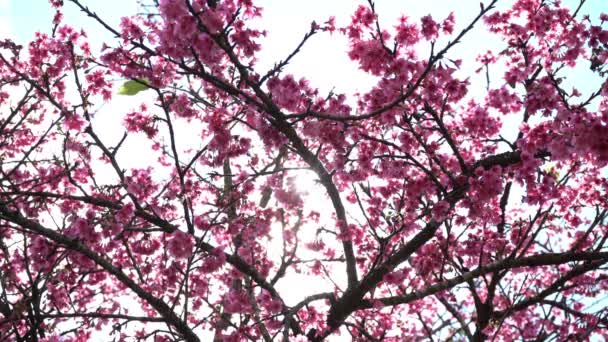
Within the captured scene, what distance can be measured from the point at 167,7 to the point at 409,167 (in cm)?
397

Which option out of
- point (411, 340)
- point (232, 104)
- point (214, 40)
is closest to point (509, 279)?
point (411, 340)

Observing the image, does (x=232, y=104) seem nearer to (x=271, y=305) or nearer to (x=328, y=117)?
(x=328, y=117)

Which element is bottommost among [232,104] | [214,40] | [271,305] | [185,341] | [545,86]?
[185,341]

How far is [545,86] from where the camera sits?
235 inches

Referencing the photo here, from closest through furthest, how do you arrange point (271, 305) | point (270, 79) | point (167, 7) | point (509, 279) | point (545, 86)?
1. point (167, 7)
2. point (270, 79)
3. point (545, 86)
4. point (271, 305)
5. point (509, 279)

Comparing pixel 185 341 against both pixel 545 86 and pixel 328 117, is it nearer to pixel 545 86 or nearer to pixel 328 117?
pixel 328 117

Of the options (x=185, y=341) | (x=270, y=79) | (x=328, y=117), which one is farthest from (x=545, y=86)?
(x=185, y=341)

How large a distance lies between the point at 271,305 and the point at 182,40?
12.7 ft

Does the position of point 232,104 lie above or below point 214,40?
above

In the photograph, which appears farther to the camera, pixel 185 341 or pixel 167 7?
pixel 185 341

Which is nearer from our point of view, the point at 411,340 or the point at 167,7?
the point at 167,7

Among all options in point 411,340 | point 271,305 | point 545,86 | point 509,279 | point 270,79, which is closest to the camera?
point 270,79

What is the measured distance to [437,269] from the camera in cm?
736

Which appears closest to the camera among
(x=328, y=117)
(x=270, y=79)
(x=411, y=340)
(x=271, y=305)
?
(x=328, y=117)
